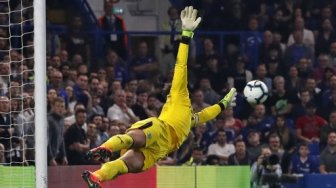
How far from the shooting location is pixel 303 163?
20.1m

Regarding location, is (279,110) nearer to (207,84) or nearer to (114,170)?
(207,84)

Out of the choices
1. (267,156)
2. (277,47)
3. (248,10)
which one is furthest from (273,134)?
(248,10)

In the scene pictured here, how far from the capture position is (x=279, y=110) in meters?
22.0

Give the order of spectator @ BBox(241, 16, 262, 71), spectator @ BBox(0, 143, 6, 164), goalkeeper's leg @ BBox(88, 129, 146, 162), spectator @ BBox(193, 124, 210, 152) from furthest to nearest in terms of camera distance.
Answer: spectator @ BBox(241, 16, 262, 71)
spectator @ BBox(193, 124, 210, 152)
spectator @ BBox(0, 143, 6, 164)
goalkeeper's leg @ BBox(88, 129, 146, 162)

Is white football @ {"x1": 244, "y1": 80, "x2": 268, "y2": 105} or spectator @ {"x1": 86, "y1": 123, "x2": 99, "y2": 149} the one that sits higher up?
white football @ {"x1": 244, "y1": 80, "x2": 268, "y2": 105}

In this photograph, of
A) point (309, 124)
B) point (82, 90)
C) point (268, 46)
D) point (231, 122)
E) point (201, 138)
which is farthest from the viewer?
point (268, 46)

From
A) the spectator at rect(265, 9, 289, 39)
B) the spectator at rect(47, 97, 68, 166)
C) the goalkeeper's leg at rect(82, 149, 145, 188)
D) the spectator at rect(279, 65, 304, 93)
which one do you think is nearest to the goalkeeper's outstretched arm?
the goalkeeper's leg at rect(82, 149, 145, 188)

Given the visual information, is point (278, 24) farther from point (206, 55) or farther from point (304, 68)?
point (206, 55)

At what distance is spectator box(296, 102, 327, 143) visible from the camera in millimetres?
21578

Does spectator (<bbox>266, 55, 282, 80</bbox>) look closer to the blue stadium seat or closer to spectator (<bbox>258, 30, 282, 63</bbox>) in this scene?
spectator (<bbox>258, 30, 282, 63</bbox>)

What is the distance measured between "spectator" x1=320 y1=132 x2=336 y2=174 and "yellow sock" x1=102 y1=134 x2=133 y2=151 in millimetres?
6610

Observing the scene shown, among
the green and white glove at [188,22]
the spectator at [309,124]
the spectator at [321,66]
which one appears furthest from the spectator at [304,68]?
the green and white glove at [188,22]

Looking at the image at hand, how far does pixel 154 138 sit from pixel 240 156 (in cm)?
535

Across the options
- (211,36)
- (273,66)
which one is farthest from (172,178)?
(211,36)
